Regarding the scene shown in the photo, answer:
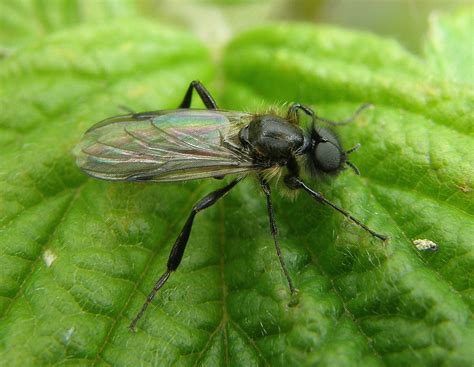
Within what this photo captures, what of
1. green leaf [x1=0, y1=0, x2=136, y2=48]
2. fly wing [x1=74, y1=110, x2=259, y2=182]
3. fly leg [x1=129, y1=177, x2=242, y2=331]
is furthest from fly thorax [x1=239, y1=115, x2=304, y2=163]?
green leaf [x1=0, y1=0, x2=136, y2=48]

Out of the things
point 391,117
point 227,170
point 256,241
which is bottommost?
point 256,241

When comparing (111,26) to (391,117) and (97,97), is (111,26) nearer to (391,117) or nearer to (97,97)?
(97,97)

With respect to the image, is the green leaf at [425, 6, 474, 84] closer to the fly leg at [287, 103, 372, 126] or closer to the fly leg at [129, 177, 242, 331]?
the fly leg at [287, 103, 372, 126]

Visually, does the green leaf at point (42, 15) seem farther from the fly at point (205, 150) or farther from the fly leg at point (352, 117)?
the fly leg at point (352, 117)

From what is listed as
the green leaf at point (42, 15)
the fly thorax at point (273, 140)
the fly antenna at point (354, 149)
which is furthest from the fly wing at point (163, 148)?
the green leaf at point (42, 15)

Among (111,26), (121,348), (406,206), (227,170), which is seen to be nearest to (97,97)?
(111,26)

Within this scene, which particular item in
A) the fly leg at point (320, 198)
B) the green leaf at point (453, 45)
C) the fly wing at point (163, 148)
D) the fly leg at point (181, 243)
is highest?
the green leaf at point (453, 45)
